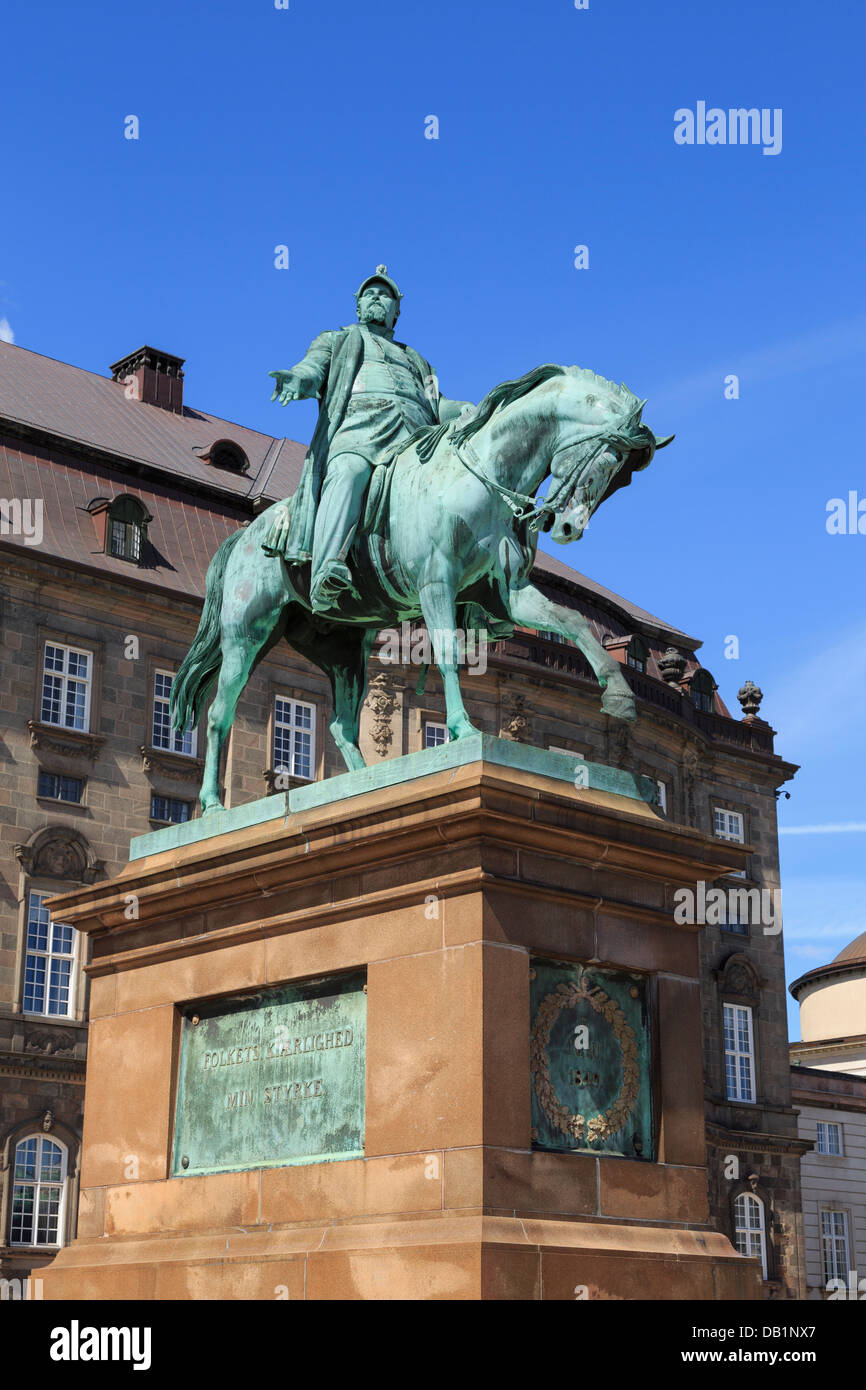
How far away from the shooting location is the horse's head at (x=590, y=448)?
10.5 m

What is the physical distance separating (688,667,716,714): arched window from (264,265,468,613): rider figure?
130ft

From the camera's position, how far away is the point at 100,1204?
36.5 feet

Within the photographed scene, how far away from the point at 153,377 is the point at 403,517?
1464 inches

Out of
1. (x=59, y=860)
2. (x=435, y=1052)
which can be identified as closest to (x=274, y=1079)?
(x=435, y=1052)

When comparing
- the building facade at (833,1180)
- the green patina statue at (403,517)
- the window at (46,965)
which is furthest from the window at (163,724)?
the green patina statue at (403,517)

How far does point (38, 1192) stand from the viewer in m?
32.7

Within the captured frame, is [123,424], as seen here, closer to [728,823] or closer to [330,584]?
[728,823]

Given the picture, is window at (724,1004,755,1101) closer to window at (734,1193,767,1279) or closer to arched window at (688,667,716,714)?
window at (734,1193,767,1279)

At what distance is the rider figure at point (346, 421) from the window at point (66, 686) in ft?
80.3

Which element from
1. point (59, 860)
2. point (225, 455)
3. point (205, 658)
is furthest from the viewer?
point (225, 455)

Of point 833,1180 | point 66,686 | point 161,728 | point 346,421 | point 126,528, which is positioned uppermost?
point 126,528
